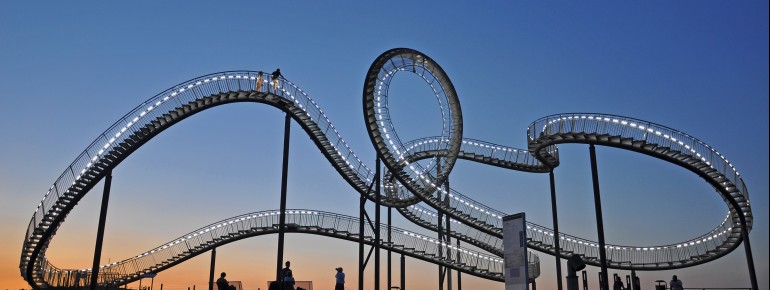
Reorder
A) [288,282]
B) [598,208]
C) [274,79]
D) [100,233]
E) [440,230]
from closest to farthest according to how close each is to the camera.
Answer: [288,282] < [100,233] < [598,208] < [274,79] < [440,230]

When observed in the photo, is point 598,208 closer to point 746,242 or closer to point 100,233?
point 746,242

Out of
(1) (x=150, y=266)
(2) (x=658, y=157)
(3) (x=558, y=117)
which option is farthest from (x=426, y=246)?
(1) (x=150, y=266)

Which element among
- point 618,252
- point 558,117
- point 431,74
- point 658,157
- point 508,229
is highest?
point 431,74

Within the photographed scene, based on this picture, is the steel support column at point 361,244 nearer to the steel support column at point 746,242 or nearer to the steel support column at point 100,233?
the steel support column at point 100,233

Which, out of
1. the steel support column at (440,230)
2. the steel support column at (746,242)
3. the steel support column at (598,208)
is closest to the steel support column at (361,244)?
the steel support column at (440,230)

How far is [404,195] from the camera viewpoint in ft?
93.9

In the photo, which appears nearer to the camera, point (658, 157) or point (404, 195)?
point (658, 157)

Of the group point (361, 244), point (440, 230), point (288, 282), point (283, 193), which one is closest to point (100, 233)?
point (283, 193)

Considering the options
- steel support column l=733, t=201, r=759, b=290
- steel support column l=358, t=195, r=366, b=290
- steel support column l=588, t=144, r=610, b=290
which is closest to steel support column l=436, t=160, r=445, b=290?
steel support column l=358, t=195, r=366, b=290

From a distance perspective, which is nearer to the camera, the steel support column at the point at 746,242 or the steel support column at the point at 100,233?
the steel support column at the point at 100,233

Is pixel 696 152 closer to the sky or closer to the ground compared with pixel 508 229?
closer to the sky

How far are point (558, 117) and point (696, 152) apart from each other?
4.97m

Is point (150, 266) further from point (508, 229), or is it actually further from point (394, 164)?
point (508, 229)

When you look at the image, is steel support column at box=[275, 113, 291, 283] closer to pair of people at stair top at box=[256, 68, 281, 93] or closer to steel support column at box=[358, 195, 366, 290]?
pair of people at stair top at box=[256, 68, 281, 93]
